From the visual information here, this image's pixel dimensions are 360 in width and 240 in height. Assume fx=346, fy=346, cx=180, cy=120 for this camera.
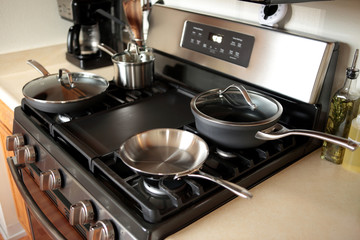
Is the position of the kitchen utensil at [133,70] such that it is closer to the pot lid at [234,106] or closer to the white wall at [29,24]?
the pot lid at [234,106]

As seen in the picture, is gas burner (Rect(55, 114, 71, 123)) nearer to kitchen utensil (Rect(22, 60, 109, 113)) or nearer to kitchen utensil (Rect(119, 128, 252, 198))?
kitchen utensil (Rect(22, 60, 109, 113))

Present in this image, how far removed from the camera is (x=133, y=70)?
44.6 inches

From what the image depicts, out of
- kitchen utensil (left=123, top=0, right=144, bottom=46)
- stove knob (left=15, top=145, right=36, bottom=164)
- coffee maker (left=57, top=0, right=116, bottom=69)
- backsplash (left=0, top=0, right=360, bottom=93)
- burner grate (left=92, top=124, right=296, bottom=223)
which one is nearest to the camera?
burner grate (left=92, top=124, right=296, bottom=223)

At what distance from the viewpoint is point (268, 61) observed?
961mm

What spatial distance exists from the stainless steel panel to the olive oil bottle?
54 mm

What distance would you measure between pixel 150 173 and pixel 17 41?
126 cm

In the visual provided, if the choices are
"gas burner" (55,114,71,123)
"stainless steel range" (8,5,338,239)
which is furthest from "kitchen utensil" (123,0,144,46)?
"gas burner" (55,114,71,123)

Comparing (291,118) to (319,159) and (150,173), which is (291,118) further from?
(150,173)

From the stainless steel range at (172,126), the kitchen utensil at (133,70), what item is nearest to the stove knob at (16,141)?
the stainless steel range at (172,126)

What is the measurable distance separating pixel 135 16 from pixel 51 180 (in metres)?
0.73

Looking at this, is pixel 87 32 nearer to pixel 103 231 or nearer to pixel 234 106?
pixel 234 106

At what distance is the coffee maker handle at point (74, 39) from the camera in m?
1.45

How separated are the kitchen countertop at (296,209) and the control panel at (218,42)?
35 centimetres

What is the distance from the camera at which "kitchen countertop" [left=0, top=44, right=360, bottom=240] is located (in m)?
0.66
